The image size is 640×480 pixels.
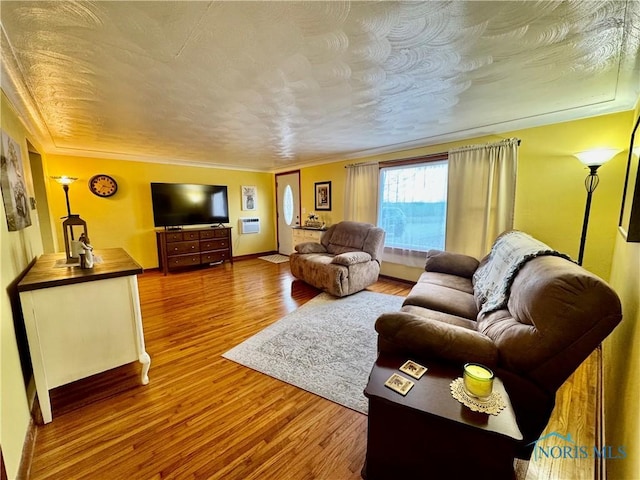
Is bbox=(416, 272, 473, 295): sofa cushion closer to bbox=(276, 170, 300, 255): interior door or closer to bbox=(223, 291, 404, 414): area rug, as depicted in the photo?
bbox=(223, 291, 404, 414): area rug

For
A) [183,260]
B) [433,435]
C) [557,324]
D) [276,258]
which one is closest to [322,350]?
[433,435]

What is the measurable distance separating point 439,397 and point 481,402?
0.50 ft

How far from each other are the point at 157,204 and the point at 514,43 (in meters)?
5.29

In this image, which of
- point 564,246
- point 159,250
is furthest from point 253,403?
point 159,250

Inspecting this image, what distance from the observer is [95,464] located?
1307mm

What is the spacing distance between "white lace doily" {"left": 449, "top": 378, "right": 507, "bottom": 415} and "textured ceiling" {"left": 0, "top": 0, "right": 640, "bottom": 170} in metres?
1.72

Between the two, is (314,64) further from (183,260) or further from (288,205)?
(288,205)

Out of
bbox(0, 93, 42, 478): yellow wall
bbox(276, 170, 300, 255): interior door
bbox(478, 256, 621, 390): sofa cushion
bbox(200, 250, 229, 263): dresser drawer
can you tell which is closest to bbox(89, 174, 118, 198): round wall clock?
bbox(200, 250, 229, 263): dresser drawer

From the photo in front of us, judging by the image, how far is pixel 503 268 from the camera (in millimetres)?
1957

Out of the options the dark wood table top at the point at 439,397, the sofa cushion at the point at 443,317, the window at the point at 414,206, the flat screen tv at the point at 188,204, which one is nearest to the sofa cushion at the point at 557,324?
the dark wood table top at the point at 439,397

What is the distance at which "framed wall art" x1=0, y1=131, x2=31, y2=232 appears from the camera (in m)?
1.55

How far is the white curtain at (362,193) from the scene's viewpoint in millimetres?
4382

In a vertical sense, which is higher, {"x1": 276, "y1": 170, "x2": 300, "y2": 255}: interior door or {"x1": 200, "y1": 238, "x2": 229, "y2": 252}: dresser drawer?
{"x1": 276, "y1": 170, "x2": 300, "y2": 255}: interior door

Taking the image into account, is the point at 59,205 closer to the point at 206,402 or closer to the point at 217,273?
the point at 217,273
